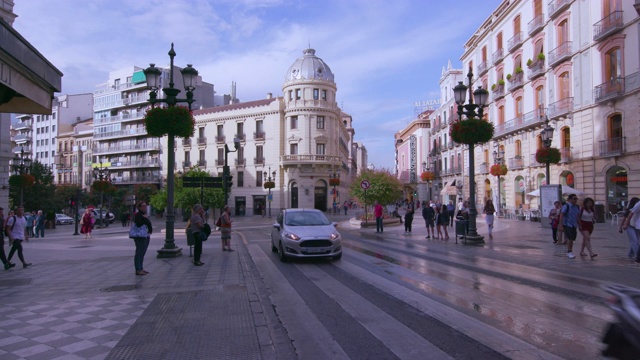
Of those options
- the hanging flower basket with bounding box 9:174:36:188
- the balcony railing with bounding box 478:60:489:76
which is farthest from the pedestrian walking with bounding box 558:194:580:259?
the balcony railing with bounding box 478:60:489:76

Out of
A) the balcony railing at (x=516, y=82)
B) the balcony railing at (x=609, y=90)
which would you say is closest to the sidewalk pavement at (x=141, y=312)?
the balcony railing at (x=609, y=90)

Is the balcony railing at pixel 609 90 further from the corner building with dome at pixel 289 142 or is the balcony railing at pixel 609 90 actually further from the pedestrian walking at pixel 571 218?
the corner building with dome at pixel 289 142

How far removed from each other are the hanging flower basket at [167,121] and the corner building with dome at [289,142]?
36.9 metres

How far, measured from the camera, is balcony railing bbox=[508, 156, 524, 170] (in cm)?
3506

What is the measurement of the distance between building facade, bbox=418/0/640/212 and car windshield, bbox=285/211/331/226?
9316 millimetres

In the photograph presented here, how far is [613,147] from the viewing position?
2520 centimetres

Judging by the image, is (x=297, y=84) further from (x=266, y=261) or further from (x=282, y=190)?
(x=266, y=261)

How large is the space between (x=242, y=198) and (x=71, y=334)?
5115cm

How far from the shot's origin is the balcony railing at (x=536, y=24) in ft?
104

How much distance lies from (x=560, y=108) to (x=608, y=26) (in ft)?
20.0

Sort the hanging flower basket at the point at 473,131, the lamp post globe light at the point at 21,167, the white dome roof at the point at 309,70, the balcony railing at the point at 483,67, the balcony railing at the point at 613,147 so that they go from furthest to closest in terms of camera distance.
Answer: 1. the white dome roof at the point at 309,70
2. the balcony railing at the point at 483,67
3. the lamp post globe light at the point at 21,167
4. the balcony railing at the point at 613,147
5. the hanging flower basket at the point at 473,131

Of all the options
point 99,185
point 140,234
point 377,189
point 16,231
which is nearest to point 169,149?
point 140,234

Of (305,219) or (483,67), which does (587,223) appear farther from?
(483,67)

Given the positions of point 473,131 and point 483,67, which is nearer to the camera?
point 473,131
